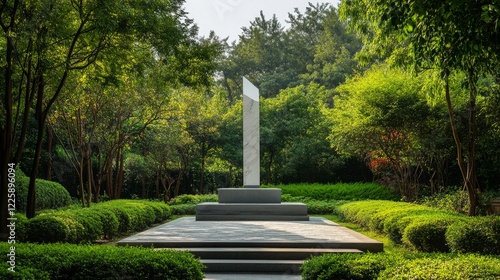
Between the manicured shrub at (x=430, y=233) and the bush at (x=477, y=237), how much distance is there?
724 mm

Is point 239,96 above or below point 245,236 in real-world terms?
above

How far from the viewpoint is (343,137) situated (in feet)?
74.5

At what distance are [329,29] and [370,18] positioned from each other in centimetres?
3704

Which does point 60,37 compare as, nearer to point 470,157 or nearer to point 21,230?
point 21,230

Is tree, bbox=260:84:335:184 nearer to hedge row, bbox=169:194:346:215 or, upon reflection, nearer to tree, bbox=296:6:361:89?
hedge row, bbox=169:194:346:215

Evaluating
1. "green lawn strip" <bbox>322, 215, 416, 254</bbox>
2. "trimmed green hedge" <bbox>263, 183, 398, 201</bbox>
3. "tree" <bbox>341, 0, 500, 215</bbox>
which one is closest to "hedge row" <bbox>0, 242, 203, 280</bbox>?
"tree" <bbox>341, 0, 500, 215</bbox>

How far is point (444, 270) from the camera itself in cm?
557

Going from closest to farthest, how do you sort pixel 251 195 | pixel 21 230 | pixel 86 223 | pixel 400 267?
1. pixel 400 267
2. pixel 21 230
3. pixel 86 223
4. pixel 251 195

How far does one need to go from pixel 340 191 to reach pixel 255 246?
17.3 m

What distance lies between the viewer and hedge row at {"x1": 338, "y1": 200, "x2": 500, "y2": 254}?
9.90m

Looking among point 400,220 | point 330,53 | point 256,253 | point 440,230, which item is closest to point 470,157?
point 400,220

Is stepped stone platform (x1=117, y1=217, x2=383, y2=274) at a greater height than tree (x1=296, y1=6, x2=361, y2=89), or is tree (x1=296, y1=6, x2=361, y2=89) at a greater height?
tree (x1=296, y1=6, x2=361, y2=89)

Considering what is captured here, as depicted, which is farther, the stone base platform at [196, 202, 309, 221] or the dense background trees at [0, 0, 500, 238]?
the stone base platform at [196, 202, 309, 221]

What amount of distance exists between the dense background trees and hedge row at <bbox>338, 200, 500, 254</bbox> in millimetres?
2282
